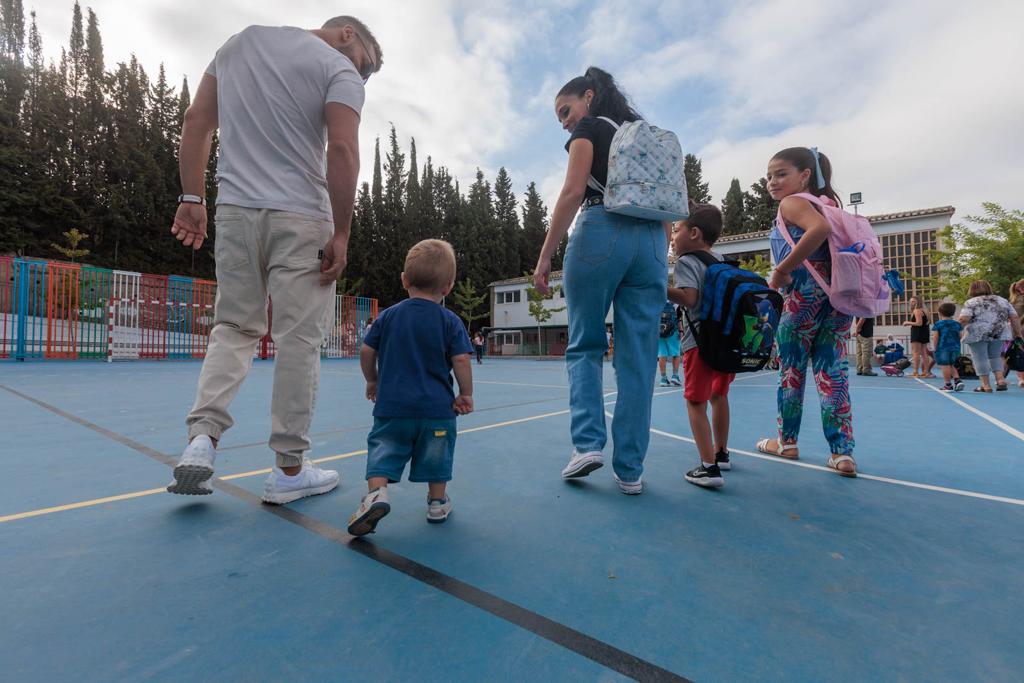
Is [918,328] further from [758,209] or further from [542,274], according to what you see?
[758,209]

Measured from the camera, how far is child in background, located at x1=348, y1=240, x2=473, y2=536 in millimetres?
1551

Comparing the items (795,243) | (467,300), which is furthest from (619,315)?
(467,300)

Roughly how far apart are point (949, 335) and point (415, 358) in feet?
29.4

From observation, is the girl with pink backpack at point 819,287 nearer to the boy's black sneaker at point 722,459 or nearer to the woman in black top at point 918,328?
the boy's black sneaker at point 722,459

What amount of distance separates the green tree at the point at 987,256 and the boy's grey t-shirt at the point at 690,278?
52.1 feet

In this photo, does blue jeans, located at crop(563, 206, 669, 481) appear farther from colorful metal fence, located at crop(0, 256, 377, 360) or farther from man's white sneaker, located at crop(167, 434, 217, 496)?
colorful metal fence, located at crop(0, 256, 377, 360)

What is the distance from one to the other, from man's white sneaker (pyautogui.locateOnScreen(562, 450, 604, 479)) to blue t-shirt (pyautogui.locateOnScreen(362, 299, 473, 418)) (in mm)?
652

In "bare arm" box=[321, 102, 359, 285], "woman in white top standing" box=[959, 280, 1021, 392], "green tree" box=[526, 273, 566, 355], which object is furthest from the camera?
"green tree" box=[526, 273, 566, 355]

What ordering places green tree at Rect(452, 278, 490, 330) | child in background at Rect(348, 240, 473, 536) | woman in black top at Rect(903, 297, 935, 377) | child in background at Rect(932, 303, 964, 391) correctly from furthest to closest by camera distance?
1. green tree at Rect(452, 278, 490, 330)
2. woman in black top at Rect(903, 297, 935, 377)
3. child in background at Rect(932, 303, 964, 391)
4. child in background at Rect(348, 240, 473, 536)

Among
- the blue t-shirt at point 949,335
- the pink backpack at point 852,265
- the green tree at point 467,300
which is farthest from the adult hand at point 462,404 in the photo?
the green tree at point 467,300

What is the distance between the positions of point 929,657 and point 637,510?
857 mm

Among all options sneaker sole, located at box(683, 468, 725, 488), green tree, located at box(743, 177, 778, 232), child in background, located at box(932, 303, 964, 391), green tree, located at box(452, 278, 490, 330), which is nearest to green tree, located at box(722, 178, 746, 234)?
green tree, located at box(743, 177, 778, 232)

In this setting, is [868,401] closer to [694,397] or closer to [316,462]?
[694,397]

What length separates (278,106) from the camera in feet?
6.00
